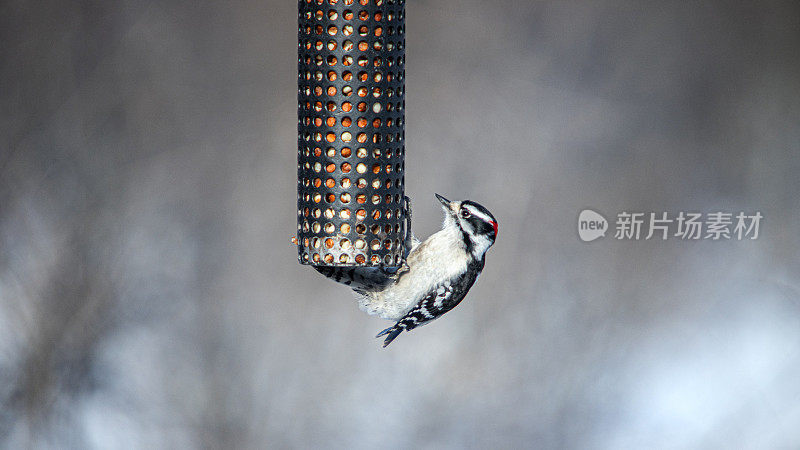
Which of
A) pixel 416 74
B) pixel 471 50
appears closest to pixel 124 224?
pixel 416 74

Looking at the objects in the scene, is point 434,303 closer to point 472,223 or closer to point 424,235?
point 472,223

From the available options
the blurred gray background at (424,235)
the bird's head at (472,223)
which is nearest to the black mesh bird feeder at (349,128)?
the bird's head at (472,223)

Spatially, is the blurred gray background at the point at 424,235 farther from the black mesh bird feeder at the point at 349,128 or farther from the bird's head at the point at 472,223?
the black mesh bird feeder at the point at 349,128

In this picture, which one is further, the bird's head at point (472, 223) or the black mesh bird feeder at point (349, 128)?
the bird's head at point (472, 223)

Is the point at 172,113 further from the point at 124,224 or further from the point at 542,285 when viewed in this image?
the point at 542,285

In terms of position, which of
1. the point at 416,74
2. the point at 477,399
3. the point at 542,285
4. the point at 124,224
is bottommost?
the point at 477,399

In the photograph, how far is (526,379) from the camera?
4406 millimetres

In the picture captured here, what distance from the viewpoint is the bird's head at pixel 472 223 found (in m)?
2.49

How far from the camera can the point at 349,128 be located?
2.02 m

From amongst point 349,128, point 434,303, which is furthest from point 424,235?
point 349,128

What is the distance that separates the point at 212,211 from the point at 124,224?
0.37 meters

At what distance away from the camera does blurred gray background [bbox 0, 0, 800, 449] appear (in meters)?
3.92

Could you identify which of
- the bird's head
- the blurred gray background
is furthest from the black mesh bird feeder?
the blurred gray background

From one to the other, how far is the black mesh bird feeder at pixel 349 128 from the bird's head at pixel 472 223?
0.45 meters
